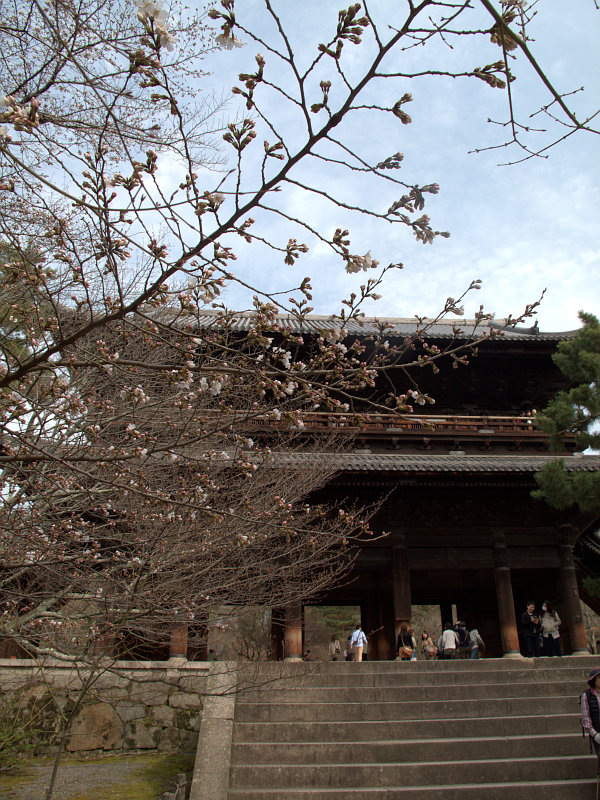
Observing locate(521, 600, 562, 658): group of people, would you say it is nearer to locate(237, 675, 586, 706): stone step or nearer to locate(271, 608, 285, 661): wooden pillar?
locate(237, 675, 586, 706): stone step

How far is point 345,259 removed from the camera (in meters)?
3.14

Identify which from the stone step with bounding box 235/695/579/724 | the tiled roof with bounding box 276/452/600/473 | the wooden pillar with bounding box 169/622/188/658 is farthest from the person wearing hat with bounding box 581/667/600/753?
the wooden pillar with bounding box 169/622/188/658

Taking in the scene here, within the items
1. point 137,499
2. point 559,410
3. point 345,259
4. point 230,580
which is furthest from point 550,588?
point 345,259

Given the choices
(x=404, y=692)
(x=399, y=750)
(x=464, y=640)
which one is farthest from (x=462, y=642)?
(x=399, y=750)

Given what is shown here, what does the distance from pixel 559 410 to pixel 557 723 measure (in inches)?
176

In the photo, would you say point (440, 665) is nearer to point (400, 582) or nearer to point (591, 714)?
point (591, 714)

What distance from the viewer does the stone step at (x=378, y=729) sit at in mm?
6234

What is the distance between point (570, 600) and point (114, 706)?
8265 mm

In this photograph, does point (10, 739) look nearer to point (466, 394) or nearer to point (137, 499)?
point (137, 499)

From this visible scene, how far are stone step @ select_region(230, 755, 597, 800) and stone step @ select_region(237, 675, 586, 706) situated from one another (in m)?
1.39

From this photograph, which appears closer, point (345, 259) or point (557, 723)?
point (345, 259)

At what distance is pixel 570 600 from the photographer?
38.6ft

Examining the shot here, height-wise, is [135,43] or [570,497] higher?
[135,43]

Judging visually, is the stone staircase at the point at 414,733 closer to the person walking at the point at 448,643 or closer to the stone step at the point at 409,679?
the stone step at the point at 409,679
